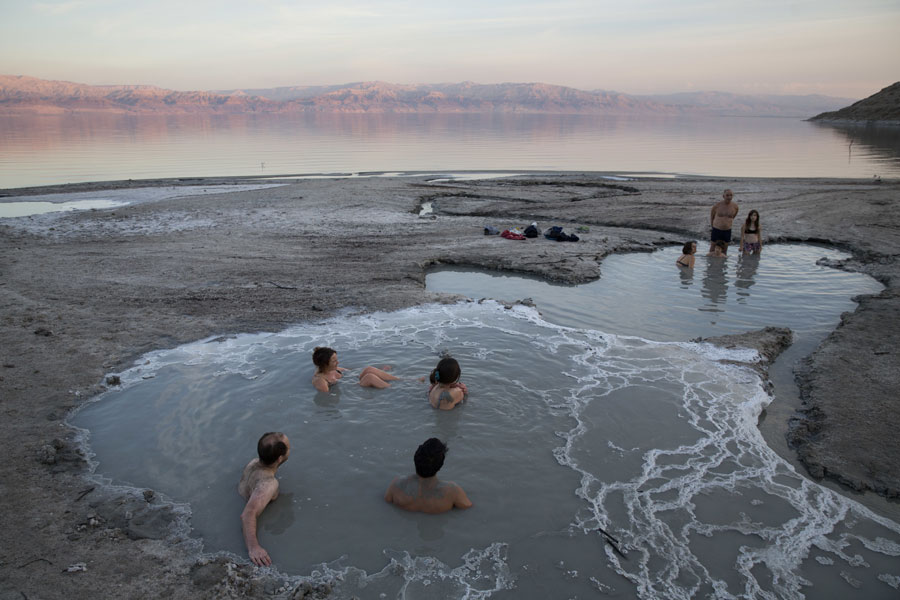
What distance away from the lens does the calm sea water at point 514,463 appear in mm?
4230

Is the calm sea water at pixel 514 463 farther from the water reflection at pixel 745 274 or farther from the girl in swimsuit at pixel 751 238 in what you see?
the girl in swimsuit at pixel 751 238

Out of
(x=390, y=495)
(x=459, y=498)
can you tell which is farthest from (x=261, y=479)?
(x=459, y=498)

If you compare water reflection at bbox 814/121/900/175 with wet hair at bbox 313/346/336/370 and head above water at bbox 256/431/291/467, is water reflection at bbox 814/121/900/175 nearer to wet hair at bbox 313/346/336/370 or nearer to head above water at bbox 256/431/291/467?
wet hair at bbox 313/346/336/370

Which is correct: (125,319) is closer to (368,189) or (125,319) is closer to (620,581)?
(620,581)

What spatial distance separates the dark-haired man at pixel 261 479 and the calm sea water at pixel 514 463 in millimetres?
131

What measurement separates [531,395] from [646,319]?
11.5 feet

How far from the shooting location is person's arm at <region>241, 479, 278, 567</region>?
427cm

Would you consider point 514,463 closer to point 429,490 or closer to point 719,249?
point 429,490

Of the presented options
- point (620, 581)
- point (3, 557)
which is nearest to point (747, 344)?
point (620, 581)

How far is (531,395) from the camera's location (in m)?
6.87

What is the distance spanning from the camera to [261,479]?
16.2 feet

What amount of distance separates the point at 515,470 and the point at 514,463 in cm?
12

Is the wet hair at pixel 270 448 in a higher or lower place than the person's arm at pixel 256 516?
higher

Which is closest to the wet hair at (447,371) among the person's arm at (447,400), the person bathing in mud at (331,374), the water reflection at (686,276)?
the person's arm at (447,400)
